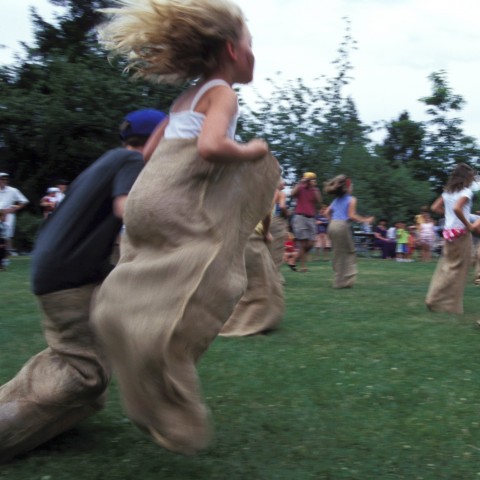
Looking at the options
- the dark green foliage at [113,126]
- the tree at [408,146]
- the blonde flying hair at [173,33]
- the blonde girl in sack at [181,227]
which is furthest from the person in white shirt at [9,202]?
the tree at [408,146]

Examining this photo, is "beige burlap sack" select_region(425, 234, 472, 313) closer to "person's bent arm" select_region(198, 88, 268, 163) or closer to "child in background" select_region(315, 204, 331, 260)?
"person's bent arm" select_region(198, 88, 268, 163)

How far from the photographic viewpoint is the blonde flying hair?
321 centimetres

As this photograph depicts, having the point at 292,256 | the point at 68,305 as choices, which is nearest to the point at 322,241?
the point at 292,256

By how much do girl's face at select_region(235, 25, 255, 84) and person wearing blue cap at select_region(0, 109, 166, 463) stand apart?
0.62 m

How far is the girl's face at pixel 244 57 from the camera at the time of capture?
3.34 m

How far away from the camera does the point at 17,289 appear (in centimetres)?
1141

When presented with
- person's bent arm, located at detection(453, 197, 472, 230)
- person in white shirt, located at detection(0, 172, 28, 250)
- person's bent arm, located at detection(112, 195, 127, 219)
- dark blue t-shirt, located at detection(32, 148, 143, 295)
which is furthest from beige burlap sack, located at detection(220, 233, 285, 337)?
person in white shirt, located at detection(0, 172, 28, 250)

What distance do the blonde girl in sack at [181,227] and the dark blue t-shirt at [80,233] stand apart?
1.50ft

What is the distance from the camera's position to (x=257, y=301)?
7504 millimetres

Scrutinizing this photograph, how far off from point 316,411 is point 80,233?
195cm

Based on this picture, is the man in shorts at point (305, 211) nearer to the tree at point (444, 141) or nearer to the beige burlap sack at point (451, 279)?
the beige burlap sack at point (451, 279)

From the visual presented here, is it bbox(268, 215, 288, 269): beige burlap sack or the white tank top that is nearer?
the white tank top

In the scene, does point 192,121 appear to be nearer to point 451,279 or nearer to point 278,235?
point 451,279

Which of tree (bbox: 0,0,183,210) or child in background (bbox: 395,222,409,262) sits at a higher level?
tree (bbox: 0,0,183,210)
